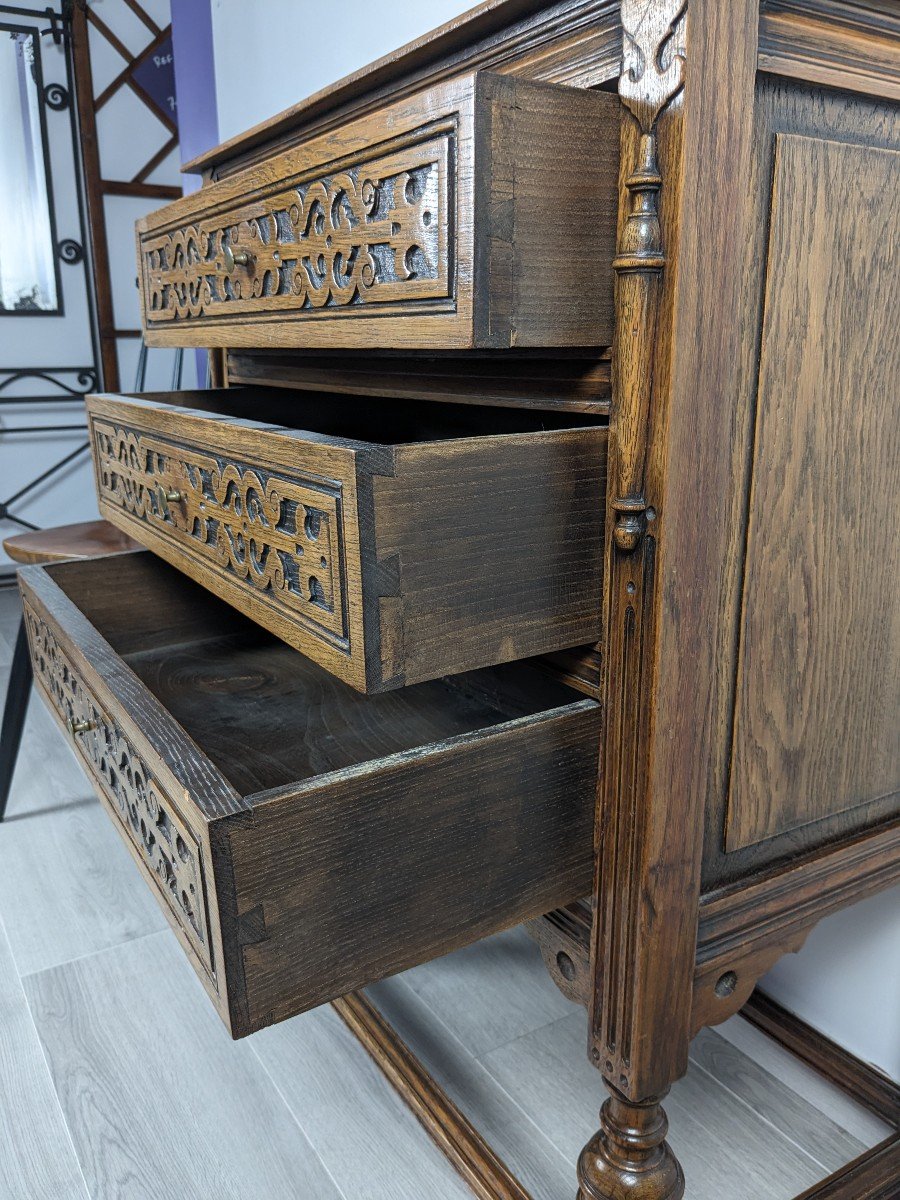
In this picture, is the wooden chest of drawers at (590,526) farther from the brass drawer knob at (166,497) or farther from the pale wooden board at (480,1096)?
the pale wooden board at (480,1096)

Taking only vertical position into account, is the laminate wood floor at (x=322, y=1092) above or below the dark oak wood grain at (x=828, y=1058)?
below

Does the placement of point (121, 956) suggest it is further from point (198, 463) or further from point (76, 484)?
point (76, 484)

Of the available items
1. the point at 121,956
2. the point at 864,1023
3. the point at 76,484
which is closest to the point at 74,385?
the point at 76,484

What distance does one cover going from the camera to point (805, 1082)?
0.86m

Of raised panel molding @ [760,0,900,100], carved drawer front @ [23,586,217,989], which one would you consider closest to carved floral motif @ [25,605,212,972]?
carved drawer front @ [23,586,217,989]

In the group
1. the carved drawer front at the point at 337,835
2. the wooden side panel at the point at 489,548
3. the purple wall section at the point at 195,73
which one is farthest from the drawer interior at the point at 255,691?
the purple wall section at the point at 195,73

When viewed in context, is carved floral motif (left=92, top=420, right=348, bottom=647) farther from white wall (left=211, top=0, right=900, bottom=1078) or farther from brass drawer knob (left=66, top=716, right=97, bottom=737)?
white wall (left=211, top=0, right=900, bottom=1078)

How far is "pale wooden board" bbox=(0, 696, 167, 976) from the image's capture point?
3.59 ft

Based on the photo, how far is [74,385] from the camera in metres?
2.78

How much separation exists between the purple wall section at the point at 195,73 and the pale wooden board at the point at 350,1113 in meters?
1.53

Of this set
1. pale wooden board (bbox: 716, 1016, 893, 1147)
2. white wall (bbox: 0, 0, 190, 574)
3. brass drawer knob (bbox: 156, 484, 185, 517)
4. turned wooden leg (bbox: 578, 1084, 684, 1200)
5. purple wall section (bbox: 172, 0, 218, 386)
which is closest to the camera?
turned wooden leg (bbox: 578, 1084, 684, 1200)

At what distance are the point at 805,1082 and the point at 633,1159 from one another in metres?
0.37

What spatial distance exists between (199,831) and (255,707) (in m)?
0.33

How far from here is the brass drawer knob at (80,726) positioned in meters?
0.70
